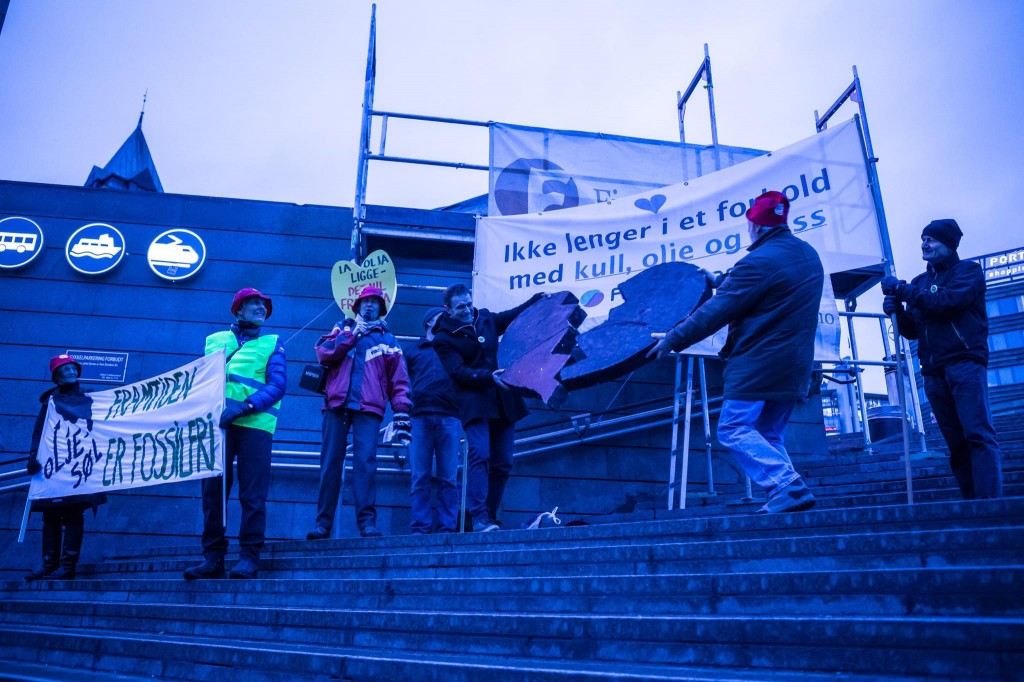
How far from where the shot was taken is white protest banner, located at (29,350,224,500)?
5.28 m

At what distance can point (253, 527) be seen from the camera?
15.9ft

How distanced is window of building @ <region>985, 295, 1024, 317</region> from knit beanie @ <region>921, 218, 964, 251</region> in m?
53.3

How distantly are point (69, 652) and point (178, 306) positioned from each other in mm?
6032

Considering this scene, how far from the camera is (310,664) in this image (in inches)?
117

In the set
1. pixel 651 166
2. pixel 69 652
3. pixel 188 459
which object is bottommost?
pixel 69 652

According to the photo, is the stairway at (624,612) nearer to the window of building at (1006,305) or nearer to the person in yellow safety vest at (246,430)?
the person in yellow safety vest at (246,430)

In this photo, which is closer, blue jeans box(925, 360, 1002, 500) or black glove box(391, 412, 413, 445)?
blue jeans box(925, 360, 1002, 500)

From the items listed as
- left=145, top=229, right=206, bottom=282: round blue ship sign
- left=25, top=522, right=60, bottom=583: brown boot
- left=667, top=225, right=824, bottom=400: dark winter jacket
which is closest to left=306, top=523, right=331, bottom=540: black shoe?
left=25, top=522, right=60, bottom=583: brown boot

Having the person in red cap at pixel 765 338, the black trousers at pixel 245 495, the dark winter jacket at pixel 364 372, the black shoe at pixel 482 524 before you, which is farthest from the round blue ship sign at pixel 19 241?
the person in red cap at pixel 765 338

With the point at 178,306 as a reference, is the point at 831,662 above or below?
below

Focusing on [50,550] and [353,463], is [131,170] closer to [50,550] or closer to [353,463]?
[50,550]

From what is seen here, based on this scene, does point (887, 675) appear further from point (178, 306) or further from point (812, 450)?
point (178, 306)

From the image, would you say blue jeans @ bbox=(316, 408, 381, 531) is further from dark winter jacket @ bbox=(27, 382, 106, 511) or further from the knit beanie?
the knit beanie

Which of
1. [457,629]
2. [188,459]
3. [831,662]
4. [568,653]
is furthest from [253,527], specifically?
[831,662]
